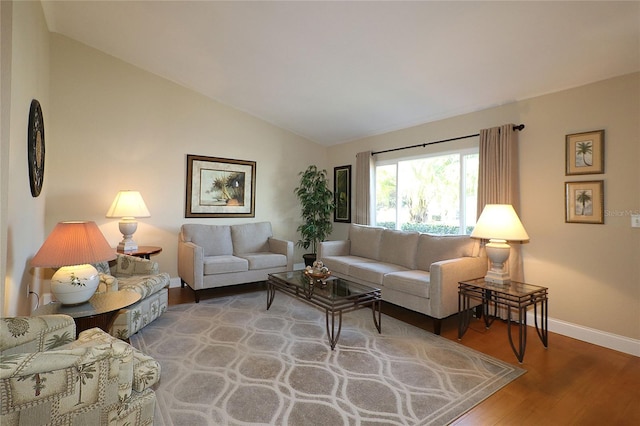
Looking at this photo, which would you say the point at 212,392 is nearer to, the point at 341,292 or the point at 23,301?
the point at 341,292

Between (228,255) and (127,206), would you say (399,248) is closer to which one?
(228,255)

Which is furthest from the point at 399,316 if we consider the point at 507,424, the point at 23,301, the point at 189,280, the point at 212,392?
the point at 23,301

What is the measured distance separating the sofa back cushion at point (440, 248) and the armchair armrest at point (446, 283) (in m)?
0.24

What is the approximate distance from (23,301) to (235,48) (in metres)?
3.02

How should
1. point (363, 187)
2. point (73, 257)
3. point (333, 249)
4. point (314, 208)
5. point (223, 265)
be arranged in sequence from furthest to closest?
point (314, 208) < point (363, 187) < point (333, 249) < point (223, 265) < point (73, 257)

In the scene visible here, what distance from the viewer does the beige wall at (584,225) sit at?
2732 mm

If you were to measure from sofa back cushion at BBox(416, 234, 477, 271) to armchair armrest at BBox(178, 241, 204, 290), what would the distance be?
2.68m

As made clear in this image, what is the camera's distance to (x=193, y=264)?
3.89m

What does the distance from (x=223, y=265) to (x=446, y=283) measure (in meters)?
2.67

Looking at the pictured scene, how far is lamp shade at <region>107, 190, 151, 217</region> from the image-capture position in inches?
149

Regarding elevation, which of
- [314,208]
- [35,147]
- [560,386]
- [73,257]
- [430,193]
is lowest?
[560,386]

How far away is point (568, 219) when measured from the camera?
3.07 m

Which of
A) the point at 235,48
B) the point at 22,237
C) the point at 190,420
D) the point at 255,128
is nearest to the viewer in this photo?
the point at 190,420

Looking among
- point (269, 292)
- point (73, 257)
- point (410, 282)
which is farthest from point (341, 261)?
point (73, 257)
